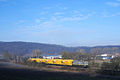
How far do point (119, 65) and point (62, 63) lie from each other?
22.2 m

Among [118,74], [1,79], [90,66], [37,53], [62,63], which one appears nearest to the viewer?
[1,79]

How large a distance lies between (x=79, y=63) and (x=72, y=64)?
9.06 feet

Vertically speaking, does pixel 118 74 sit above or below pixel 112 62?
below

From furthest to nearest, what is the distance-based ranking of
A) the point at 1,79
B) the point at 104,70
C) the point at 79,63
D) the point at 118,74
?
the point at 79,63 < the point at 104,70 < the point at 118,74 < the point at 1,79

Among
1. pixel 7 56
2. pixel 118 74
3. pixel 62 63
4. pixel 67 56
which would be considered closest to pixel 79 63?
pixel 62 63

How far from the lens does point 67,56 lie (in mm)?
75312

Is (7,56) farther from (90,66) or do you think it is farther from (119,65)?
(119,65)

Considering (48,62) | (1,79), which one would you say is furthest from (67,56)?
(1,79)

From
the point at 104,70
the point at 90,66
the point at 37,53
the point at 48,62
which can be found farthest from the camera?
the point at 37,53

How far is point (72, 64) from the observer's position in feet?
159

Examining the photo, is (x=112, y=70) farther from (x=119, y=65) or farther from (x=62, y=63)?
(x=62, y=63)

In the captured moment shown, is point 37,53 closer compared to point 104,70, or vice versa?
point 104,70

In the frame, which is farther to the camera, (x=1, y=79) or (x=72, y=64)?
(x=72, y=64)

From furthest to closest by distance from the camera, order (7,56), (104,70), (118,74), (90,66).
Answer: (7,56), (90,66), (104,70), (118,74)
